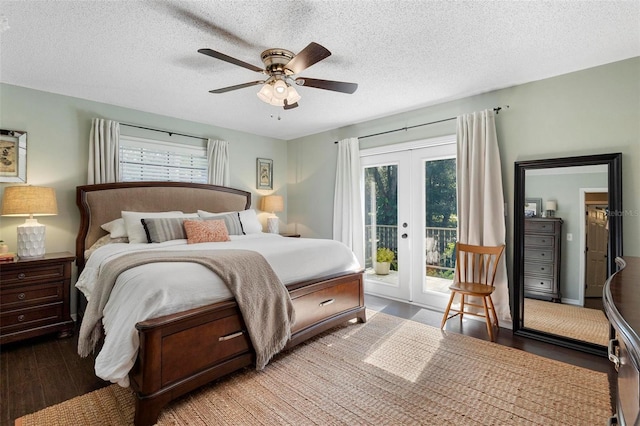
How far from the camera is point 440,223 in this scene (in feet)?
12.7

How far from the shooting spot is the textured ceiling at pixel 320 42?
6.50 ft

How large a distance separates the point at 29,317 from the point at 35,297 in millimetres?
177

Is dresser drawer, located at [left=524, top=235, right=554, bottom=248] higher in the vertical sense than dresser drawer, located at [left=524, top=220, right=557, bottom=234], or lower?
lower

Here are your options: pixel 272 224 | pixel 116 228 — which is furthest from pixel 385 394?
pixel 272 224

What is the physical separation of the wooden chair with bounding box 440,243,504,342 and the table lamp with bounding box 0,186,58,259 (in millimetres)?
4027

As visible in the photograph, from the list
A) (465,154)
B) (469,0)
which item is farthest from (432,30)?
(465,154)

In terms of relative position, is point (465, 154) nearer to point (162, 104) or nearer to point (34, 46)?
point (162, 104)

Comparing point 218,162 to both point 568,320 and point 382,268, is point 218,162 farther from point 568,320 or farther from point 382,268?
point 568,320

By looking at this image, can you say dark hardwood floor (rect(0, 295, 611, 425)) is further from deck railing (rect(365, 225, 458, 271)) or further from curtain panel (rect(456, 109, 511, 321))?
deck railing (rect(365, 225, 458, 271))

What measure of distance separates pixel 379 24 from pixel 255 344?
241cm

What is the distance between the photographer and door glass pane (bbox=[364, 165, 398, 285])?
4.31 metres

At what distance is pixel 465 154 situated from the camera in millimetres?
3461

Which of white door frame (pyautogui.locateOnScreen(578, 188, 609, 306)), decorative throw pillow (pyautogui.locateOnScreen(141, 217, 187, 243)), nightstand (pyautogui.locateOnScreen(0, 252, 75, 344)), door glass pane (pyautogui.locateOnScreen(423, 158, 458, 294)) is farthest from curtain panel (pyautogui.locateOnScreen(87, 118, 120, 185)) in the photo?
white door frame (pyautogui.locateOnScreen(578, 188, 609, 306))

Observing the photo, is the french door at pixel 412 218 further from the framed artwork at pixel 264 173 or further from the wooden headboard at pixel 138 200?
the wooden headboard at pixel 138 200
